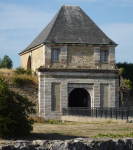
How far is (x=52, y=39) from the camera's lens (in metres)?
26.1

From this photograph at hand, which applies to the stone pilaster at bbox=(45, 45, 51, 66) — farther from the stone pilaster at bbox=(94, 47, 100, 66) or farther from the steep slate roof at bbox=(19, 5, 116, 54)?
the stone pilaster at bbox=(94, 47, 100, 66)

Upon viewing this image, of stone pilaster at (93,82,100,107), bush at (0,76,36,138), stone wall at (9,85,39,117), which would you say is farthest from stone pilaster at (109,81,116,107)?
bush at (0,76,36,138)

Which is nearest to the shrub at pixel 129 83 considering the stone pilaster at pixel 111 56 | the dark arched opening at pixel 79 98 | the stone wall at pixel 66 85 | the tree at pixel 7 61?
the stone wall at pixel 66 85

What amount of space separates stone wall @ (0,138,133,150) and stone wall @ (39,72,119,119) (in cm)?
1653

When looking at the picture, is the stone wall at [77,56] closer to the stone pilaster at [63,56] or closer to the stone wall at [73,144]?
the stone pilaster at [63,56]

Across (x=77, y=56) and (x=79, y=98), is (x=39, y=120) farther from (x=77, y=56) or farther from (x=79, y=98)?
(x=79, y=98)

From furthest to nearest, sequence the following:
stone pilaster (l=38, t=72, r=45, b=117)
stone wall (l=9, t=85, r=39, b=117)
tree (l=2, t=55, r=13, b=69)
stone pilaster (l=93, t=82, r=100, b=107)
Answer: tree (l=2, t=55, r=13, b=69) → stone pilaster (l=93, t=82, r=100, b=107) → stone wall (l=9, t=85, r=39, b=117) → stone pilaster (l=38, t=72, r=45, b=117)

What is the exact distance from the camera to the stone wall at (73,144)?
24.7 feet

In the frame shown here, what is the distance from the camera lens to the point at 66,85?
84.1ft

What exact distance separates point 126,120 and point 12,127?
30.1ft

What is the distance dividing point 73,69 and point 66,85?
1.56 meters

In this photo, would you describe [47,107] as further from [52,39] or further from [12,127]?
[12,127]

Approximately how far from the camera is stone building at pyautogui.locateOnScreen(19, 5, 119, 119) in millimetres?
25344

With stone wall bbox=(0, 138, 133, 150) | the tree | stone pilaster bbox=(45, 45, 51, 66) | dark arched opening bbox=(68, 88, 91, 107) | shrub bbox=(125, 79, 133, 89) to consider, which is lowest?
stone wall bbox=(0, 138, 133, 150)
